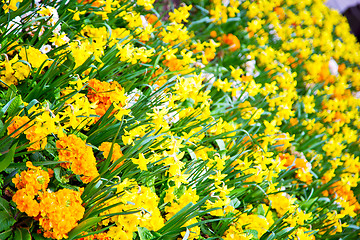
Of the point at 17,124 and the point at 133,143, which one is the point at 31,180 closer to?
the point at 17,124

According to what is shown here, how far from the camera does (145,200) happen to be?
147cm

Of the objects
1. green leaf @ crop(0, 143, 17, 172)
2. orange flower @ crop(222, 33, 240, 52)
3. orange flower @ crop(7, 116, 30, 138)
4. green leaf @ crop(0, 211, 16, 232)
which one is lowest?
orange flower @ crop(222, 33, 240, 52)

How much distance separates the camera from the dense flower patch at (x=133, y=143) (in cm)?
140

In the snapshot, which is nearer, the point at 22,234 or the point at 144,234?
the point at 22,234

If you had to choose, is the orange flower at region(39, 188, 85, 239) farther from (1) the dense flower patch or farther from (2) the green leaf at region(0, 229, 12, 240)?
(2) the green leaf at region(0, 229, 12, 240)

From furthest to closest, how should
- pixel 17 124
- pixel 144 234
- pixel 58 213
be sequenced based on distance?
1. pixel 144 234
2. pixel 17 124
3. pixel 58 213

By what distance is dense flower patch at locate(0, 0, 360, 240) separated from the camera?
1.40m

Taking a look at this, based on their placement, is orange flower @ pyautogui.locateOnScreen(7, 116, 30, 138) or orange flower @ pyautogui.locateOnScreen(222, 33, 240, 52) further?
orange flower @ pyautogui.locateOnScreen(222, 33, 240, 52)

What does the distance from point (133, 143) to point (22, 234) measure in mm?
678

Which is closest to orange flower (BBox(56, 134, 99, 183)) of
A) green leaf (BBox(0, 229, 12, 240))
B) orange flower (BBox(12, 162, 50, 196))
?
orange flower (BBox(12, 162, 50, 196))

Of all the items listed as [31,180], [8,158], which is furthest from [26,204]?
[8,158]

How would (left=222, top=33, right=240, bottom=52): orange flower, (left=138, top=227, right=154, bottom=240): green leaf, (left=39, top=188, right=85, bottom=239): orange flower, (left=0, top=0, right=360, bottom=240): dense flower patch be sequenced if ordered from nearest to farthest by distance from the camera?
1. (left=39, top=188, right=85, bottom=239): orange flower
2. (left=0, top=0, right=360, bottom=240): dense flower patch
3. (left=138, top=227, right=154, bottom=240): green leaf
4. (left=222, top=33, right=240, bottom=52): orange flower

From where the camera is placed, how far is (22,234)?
1315 mm

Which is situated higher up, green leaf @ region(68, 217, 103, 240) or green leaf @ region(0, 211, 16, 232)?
green leaf @ region(0, 211, 16, 232)
